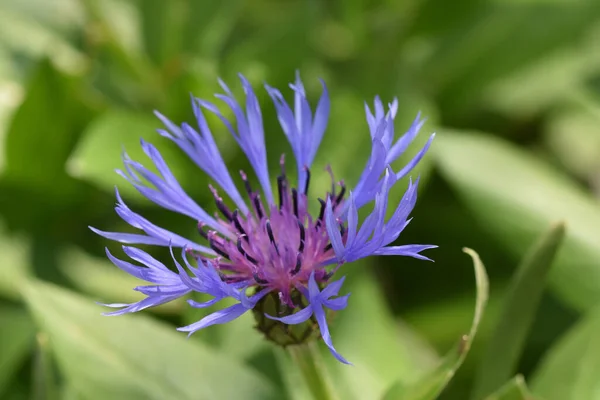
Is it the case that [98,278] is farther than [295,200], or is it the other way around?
[98,278]

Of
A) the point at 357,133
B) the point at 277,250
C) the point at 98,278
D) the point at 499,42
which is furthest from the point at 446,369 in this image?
the point at 499,42

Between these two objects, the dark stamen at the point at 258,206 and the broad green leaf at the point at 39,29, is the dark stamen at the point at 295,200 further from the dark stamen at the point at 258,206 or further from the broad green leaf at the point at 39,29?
the broad green leaf at the point at 39,29

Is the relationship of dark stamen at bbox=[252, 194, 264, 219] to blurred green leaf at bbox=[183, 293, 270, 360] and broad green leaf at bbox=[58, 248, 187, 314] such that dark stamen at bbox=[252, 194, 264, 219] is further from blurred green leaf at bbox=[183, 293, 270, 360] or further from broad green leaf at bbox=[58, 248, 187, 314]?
broad green leaf at bbox=[58, 248, 187, 314]

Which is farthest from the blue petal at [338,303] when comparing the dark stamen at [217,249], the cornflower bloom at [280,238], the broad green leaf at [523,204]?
the broad green leaf at [523,204]

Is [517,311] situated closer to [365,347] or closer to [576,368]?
[576,368]

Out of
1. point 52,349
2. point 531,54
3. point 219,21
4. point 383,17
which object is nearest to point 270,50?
point 219,21

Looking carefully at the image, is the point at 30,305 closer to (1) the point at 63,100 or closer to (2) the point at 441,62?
(1) the point at 63,100

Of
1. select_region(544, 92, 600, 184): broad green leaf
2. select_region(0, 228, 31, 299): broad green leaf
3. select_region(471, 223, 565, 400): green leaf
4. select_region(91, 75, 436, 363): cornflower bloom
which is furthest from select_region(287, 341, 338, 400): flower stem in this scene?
select_region(544, 92, 600, 184): broad green leaf

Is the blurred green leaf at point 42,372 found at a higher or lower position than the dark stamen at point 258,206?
lower
